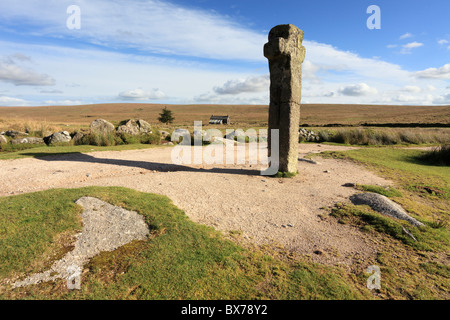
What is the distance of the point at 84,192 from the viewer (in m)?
6.92

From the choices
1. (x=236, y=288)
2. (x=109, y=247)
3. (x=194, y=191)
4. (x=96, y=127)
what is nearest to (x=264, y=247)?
(x=236, y=288)

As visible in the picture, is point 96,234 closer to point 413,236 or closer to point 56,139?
point 413,236

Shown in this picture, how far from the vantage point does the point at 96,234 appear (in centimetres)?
498

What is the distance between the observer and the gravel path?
5355 millimetres

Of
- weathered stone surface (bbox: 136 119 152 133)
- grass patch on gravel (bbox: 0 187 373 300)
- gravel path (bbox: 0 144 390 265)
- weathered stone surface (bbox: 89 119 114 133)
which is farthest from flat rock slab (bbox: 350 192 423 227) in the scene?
weathered stone surface (bbox: 136 119 152 133)

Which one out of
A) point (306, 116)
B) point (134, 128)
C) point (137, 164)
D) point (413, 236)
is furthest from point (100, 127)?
point (306, 116)

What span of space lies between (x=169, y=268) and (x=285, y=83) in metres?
7.74

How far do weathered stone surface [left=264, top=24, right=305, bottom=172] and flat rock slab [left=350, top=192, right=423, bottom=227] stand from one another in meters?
3.10

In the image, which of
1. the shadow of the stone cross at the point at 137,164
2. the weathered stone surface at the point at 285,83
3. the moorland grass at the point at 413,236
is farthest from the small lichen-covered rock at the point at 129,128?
the moorland grass at the point at 413,236

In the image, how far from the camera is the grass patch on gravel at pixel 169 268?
3518mm

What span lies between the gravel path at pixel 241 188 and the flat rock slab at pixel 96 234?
1.45 metres

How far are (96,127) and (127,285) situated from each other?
17742 millimetres
